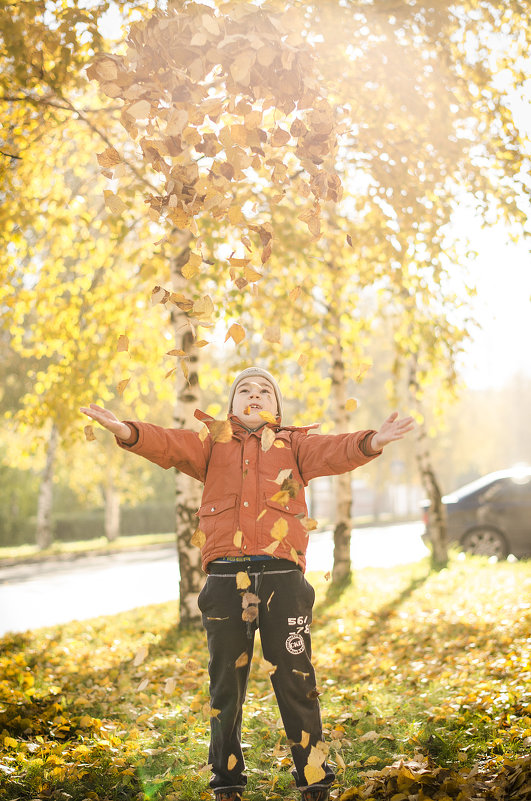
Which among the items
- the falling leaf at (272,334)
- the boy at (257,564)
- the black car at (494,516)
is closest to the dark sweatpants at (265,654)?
the boy at (257,564)

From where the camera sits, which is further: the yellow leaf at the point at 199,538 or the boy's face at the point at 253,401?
the boy's face at the point at 253,401

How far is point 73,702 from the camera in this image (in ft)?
16.1

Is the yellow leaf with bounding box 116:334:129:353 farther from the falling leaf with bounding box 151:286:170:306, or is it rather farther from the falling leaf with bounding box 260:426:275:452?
the falling leaf with bounding box 260:426:275:452

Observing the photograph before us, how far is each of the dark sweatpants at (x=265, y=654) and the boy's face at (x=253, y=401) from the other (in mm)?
730

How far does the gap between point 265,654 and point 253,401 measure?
1217mm

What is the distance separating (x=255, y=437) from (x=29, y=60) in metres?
3.78

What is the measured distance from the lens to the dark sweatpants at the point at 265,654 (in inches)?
120

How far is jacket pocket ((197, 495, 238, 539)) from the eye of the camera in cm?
321

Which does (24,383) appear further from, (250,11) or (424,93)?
(250,11)

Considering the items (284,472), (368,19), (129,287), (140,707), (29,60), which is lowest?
(140,707)

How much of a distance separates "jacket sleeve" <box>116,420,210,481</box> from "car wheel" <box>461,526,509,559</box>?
9.41 meters

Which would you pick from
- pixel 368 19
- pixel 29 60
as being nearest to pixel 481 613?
pixel 368 19

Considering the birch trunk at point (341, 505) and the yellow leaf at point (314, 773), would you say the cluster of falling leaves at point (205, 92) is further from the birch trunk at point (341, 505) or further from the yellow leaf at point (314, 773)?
the birch trunk at point (341, 505)

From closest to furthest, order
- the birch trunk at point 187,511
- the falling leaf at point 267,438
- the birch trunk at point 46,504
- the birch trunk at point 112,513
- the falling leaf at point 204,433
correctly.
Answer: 1. the falling leaf at point 267,438
2. the falling leaf at point 204,433
3. the birch trunk at point 187,511
4. the birch trunk at point 46,504
5. the birch trunk at point 112,513
